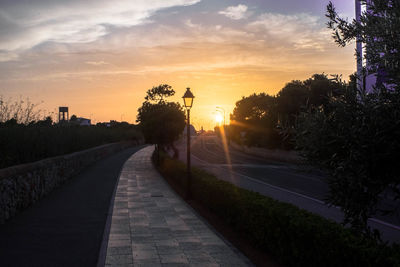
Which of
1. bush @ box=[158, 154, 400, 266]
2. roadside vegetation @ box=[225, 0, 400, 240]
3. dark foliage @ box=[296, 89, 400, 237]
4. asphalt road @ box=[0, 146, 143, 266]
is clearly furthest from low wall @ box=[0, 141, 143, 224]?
dark foliage @ box=[296, 89, 400, 237]

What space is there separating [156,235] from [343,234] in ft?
16.1

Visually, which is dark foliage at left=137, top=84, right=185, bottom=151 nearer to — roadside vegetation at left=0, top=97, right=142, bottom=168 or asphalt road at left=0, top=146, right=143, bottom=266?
roadside vegetation at left=0, top=97, right=142, bottom=168

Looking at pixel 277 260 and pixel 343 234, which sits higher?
pixel 343 234

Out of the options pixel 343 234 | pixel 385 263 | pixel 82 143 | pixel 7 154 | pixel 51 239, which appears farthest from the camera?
pixel 82 143

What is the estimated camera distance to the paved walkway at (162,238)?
755 centimetres

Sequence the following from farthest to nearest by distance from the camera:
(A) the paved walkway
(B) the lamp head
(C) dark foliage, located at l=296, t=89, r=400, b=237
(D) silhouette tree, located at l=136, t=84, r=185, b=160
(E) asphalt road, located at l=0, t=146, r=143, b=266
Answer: (D) silhouette tree, located at l=136, t=84, r=185, b=160 → (B) the lamp head → (E) asphalt road, located at l=0, t=146, r=143, b=266 → (A) the paved walkway → (C) dark foliage, located at l=296, t=89, r=400, b=237

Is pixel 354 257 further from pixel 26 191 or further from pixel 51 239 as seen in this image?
pixel 26 191

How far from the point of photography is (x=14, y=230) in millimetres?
9945

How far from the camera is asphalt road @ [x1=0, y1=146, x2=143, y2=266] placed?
303 inches

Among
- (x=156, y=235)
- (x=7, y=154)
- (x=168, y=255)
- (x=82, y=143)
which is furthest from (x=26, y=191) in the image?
(x=82, y=143)

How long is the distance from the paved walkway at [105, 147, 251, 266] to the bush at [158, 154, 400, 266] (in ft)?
2.03

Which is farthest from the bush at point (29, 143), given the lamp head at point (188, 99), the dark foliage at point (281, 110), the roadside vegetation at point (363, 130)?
the roadside vegetation at point (363, 130)

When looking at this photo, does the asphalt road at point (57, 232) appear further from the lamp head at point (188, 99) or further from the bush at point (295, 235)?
the lamp head at point (188, 99)

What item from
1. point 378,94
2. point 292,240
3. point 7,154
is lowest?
point 292,240
